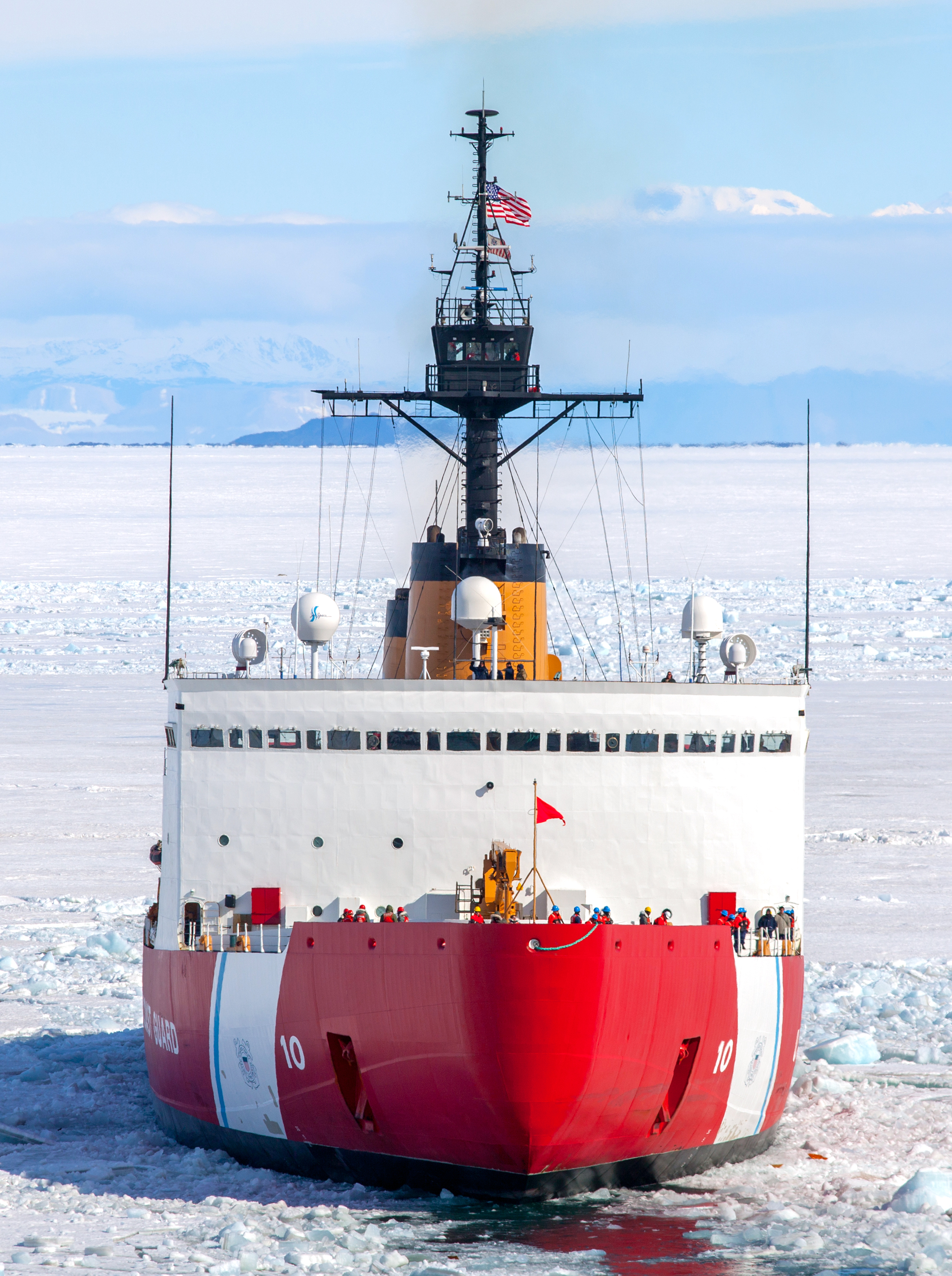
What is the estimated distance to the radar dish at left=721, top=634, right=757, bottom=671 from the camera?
22531 millimetres

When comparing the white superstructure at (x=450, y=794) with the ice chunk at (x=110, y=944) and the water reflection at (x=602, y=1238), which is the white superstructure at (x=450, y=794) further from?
the ice chunk at (x=110, y=944)

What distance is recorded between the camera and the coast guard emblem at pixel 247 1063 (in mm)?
18359

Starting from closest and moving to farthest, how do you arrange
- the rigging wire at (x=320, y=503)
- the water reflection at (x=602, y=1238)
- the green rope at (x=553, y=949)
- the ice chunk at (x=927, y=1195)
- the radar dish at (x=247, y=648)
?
1. the water reflection at (x=602, y=1238)
2. the green rope at (x=553, y=949)
3. the ice chunk at (x=927, y=1195)
4. the radar dish at (x=247, y=648)
5. the rigging wire at (x=320, y=503)

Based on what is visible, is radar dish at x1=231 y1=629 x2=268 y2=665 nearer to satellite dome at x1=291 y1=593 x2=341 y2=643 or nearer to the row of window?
satellite dome at x1=291 y1=593 x2=341 y2=643

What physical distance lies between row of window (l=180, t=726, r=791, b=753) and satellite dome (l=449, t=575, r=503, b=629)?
1759mm

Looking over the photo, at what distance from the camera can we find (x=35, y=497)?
374ft

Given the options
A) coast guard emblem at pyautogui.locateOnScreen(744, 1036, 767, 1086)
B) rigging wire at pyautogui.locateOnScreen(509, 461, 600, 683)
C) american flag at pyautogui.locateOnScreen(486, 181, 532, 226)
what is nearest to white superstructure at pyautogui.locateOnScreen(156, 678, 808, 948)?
rigging wire at pyautogui.locateOnScreen(509, 461, 600, 683)

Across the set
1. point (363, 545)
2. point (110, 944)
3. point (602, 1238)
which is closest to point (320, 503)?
point (363, 545)

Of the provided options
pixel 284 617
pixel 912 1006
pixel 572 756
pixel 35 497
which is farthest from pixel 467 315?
pixel 35 497

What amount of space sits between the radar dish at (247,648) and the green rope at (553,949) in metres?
7.18

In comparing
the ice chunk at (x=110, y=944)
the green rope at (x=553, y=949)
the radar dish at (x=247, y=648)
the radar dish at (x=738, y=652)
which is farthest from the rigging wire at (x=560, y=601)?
the ice chunk at (x=110, y=944)

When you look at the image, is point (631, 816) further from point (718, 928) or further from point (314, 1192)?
point (314, 1192)

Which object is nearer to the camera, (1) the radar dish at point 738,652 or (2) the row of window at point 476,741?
(2) the row of window at point 476,741

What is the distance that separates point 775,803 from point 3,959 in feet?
44.1
